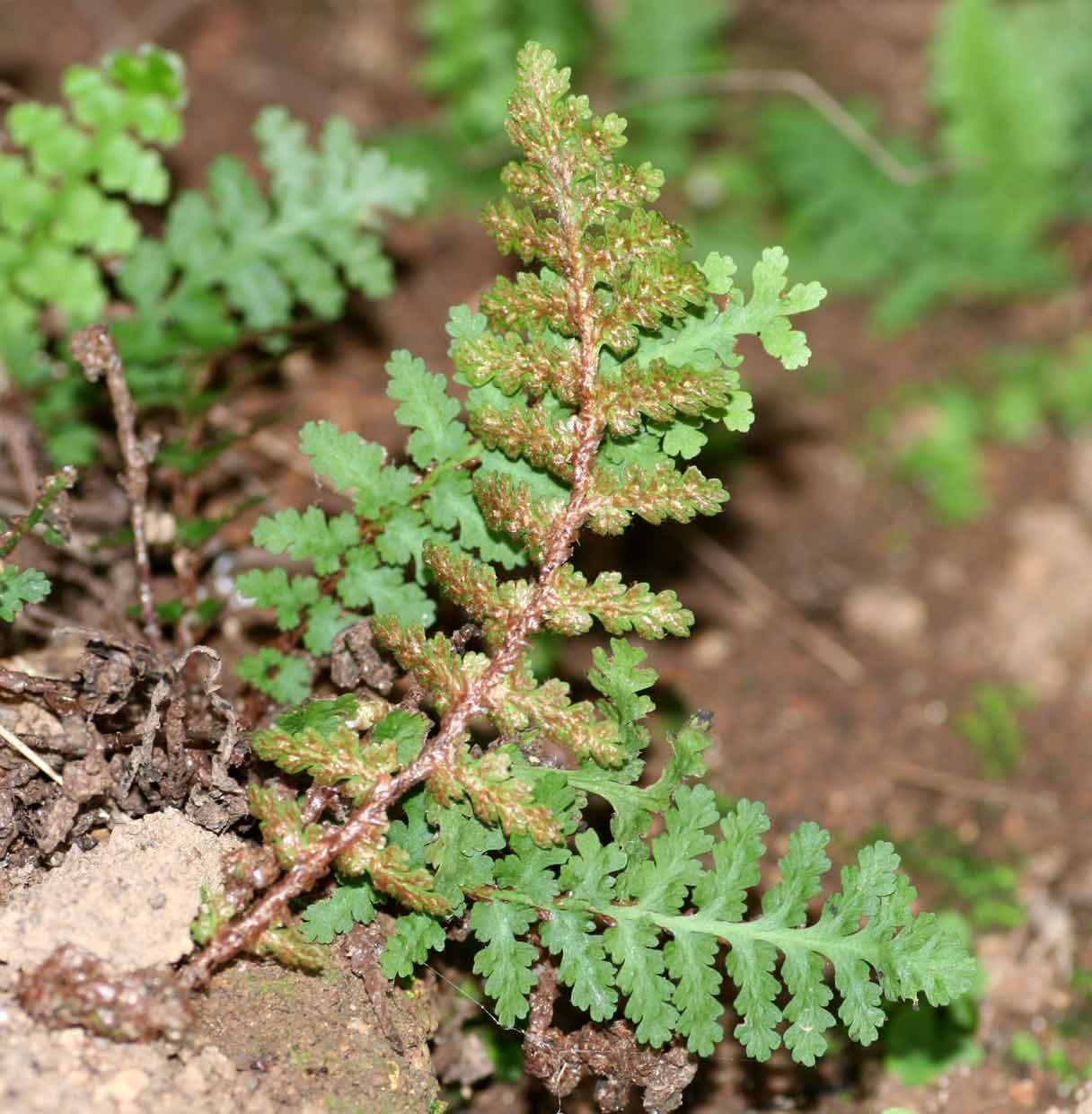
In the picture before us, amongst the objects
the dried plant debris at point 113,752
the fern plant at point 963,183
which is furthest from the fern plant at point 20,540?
the fern plant at point 963,183

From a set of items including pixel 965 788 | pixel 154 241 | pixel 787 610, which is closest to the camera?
pixel 154 241

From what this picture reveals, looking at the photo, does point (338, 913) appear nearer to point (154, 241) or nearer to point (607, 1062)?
point (607, 1062)

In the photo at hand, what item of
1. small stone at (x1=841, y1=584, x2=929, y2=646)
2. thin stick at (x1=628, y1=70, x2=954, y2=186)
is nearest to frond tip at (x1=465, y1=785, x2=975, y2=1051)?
small stone at (x1=841, y1=584, x2=929, y2=646)

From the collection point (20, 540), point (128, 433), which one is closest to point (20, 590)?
point (20, 540)

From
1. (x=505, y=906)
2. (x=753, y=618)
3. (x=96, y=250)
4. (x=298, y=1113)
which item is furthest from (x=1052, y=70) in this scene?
(x=298, y=1113)

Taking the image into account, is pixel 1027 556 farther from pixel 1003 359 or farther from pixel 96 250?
pixel 96 250

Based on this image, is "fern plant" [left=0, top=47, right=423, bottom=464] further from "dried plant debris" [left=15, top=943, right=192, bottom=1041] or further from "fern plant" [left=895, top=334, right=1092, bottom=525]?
"fern plant" [left=895, top=334, right=1092, bottom=525]

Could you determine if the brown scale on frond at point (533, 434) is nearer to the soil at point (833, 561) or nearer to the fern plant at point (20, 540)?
the fern plant at point (20, 540)
